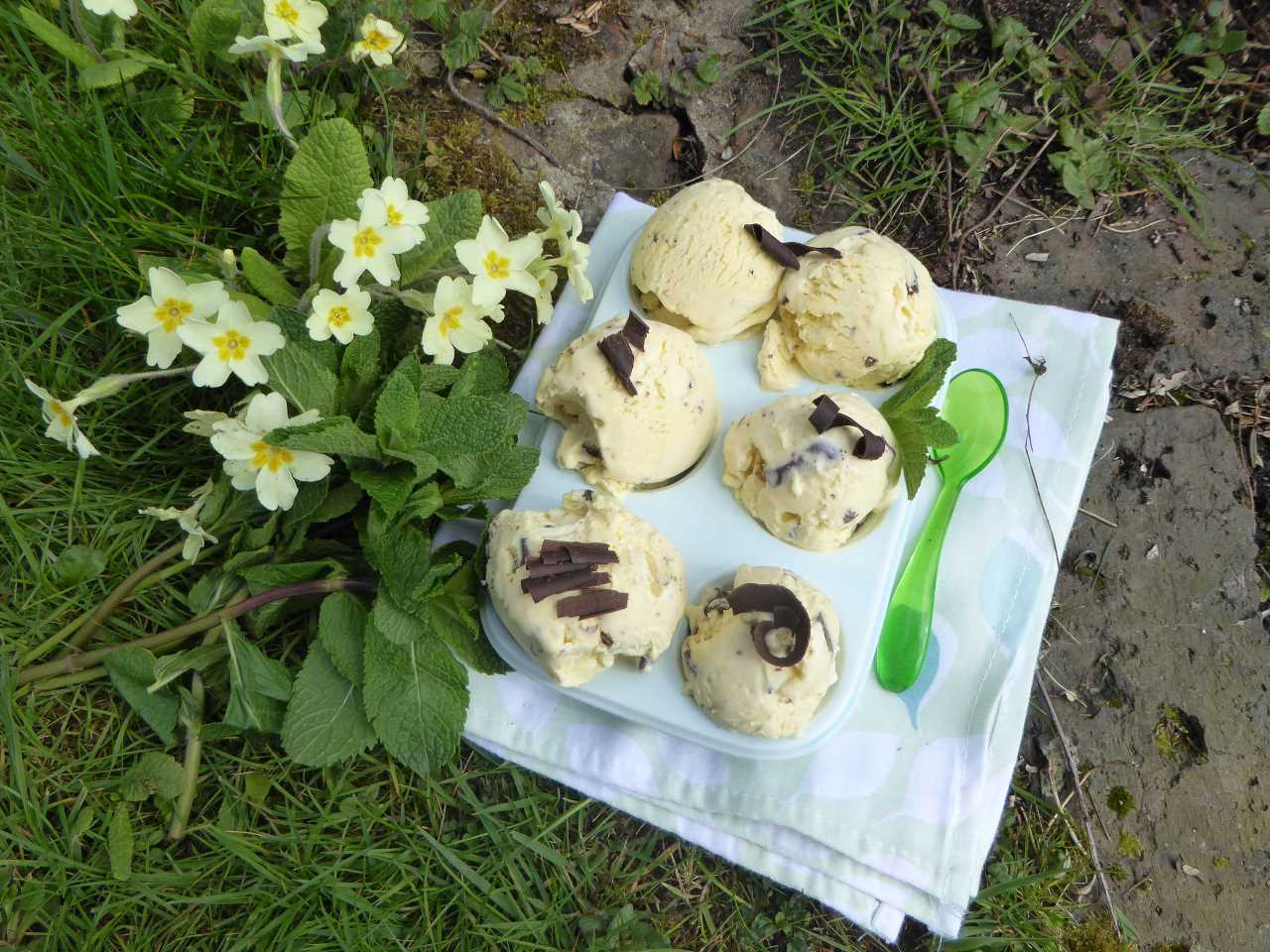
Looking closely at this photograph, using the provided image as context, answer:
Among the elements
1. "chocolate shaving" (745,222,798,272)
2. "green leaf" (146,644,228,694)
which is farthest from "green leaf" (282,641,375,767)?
"chocolate shaving" (745,222,798,272)

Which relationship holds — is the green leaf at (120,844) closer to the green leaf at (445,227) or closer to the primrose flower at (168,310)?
the primrose flower at (168,310)

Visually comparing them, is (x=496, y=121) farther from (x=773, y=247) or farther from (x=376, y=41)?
(x=773, y=247)

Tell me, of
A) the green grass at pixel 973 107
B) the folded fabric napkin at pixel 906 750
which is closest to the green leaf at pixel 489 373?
the folded fabric napkin at pixel 906 750

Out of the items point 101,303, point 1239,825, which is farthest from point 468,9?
point 1239,825

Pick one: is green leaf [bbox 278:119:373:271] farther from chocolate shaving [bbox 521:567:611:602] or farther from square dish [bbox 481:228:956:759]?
chocolate shaving [bbox 521:567:611:602]

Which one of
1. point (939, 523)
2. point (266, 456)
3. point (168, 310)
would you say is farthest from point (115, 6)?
point (939, 523)

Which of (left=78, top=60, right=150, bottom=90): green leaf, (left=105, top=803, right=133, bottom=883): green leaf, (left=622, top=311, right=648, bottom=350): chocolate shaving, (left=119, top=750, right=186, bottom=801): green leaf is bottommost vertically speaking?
(left=105, top=803, right=133, bottom=883): green leaf
